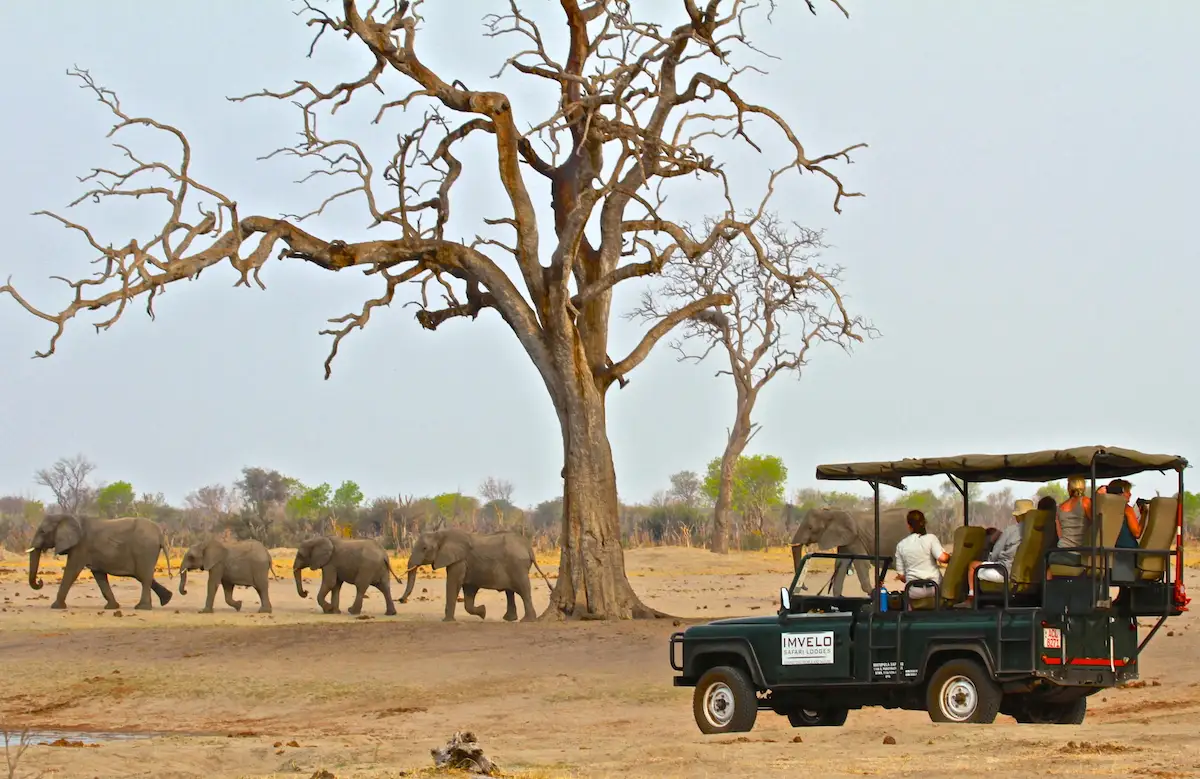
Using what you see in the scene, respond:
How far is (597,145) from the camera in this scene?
85.4ft

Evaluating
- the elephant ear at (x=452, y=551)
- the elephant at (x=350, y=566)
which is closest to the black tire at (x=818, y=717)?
the elephant ear at (x=452, y=551)

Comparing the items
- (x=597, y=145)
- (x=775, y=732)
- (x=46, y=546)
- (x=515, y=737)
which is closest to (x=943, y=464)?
(x=775, y=732)

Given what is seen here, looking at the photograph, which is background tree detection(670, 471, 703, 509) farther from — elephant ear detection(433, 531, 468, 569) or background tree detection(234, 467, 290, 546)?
elephant ear detection(433, 531, 468, 569)

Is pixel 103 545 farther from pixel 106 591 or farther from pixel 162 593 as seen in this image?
pixel 162 593

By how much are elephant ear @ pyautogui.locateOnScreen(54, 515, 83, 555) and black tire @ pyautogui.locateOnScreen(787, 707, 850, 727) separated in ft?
66.0

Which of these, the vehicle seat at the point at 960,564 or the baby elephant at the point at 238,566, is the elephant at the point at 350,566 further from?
the vehicle seat at the point at 960,564

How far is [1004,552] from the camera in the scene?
13945 mm

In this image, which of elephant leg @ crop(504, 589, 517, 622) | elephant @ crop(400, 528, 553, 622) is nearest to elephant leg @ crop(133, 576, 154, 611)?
elephant @ crop(400, 528, 553, 622)

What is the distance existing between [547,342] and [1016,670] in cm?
1323

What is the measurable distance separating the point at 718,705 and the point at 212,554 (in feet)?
61.2

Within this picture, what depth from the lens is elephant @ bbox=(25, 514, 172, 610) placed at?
31906mm

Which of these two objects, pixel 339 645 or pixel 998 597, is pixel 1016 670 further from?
pixel 339 645

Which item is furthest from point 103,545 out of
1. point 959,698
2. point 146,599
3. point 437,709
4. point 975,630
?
point 975,630

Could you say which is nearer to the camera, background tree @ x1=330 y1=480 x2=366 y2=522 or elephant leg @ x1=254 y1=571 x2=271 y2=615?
elephant leg @ x1=254 y1=571 x2=271 y2=615
